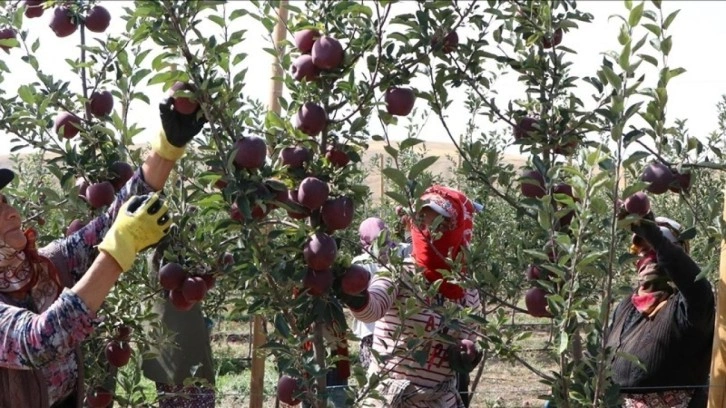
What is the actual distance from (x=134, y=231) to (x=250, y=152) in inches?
13.5

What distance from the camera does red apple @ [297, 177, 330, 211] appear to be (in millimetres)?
2039

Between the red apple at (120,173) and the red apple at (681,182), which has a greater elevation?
the red apple at (120,173)

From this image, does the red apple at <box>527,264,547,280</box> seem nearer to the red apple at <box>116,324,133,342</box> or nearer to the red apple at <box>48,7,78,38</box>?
the red apple at <box>116,324,133,342</box>

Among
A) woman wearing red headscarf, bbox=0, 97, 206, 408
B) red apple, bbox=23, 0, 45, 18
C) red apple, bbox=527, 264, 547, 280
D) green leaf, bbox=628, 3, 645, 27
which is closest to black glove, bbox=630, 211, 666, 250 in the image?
red apple, bbox=527, 264, 547, 280

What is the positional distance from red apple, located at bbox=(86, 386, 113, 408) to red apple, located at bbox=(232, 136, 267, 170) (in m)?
1.10

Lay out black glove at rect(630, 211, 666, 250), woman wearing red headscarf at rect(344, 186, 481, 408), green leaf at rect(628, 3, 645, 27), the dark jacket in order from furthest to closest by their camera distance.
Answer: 1. the dark jacket
2. woman wearing red headscarf at rect(344, 186, 481, 408)
3. black glove at rect(630, 211, 666, 250)
4. green leaf at rect(628, 3, 645, 27)

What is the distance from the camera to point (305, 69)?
2084mm

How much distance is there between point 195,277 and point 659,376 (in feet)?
6.20

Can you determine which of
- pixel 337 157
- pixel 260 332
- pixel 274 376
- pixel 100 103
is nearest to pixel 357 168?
pixel 337 157

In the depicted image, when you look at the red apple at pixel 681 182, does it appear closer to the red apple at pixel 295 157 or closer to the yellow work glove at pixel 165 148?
the red apple at pixel 295 157

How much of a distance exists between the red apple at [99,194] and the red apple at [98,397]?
0.61m

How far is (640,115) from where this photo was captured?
1.98 m

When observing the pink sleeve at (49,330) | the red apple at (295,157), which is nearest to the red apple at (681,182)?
the red apple at (295,157)

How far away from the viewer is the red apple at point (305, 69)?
2082 millimetres
